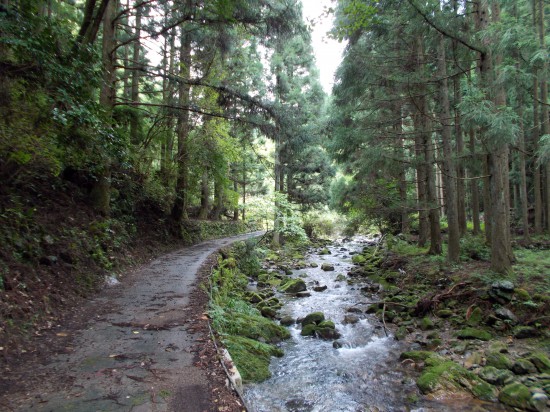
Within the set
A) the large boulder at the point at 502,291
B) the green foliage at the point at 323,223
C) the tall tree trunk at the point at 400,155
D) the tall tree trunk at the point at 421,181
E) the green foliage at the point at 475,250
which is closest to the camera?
the large boulder at the point at 502,291

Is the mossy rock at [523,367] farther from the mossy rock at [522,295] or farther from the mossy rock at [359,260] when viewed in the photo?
the mossy rock at [359,260]

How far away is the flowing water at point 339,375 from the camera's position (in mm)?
5016

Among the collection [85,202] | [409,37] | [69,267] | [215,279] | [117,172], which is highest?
[409,37]

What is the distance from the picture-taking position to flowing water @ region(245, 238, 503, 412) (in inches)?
193

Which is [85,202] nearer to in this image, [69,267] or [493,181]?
[69,267]

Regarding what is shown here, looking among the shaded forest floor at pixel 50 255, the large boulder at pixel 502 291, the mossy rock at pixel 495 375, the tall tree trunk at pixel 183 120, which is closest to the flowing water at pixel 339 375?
the mossy rock at pixel 495 375

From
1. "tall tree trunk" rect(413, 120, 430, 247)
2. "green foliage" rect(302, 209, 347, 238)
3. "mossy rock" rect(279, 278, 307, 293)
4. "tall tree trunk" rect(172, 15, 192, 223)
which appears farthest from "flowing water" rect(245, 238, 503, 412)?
"green foliage" rect(302, 209, 347, 238)

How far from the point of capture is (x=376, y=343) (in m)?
7.34

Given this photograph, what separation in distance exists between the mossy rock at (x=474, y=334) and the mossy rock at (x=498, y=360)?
0.78 metres

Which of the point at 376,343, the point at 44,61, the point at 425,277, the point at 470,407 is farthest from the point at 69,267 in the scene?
the point at 425,277

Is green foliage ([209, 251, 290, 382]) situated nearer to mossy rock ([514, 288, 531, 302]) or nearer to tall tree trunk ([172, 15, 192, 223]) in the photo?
mossy rock ([514, 288, 531, 302])

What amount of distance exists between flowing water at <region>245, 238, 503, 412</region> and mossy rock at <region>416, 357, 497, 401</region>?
18 centimetres

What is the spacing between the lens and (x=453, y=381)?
5.23m

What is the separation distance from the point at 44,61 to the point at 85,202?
5204 millimetres
